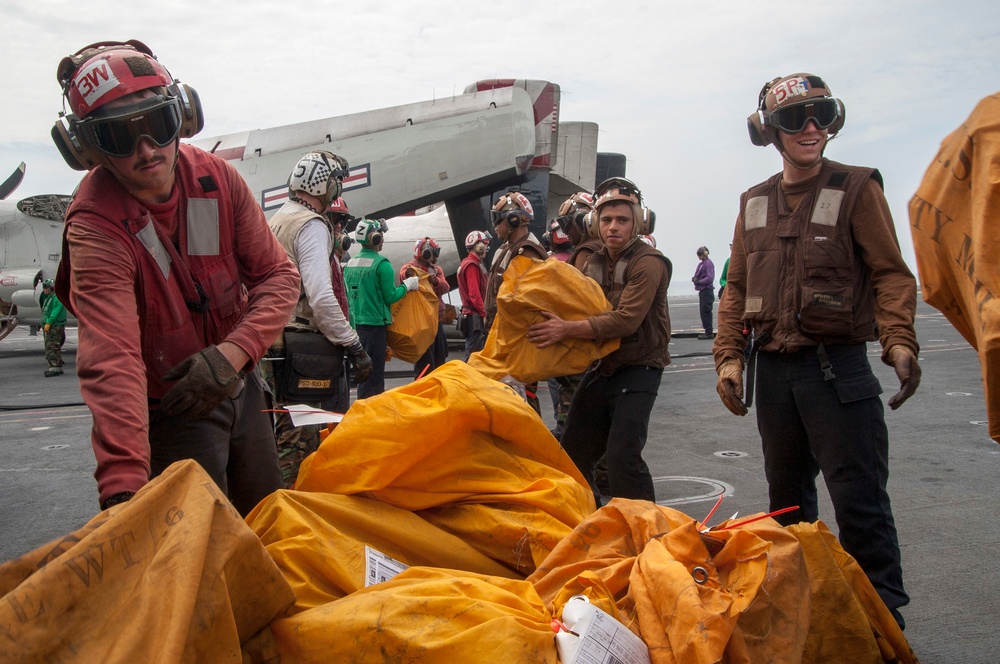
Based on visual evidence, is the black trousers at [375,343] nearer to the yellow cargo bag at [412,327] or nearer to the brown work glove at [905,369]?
the yellow cargo bag at [412,327]

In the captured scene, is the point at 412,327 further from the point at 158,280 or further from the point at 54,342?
the point at 54,342

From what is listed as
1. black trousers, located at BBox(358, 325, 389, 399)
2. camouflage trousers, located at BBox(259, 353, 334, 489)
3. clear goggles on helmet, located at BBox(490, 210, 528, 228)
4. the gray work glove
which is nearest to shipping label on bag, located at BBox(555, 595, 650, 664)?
camouflage trousers, located at BBox(259, 353, 334, 489)

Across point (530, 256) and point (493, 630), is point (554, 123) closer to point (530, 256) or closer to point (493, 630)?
point (530, 256)

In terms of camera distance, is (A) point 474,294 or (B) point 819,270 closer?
(B) point 819,270

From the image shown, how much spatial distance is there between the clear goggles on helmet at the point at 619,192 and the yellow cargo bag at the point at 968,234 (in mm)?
2594

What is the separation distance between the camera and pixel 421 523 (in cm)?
250

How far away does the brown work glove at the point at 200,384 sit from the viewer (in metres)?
2.20

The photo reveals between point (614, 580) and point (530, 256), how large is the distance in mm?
2737

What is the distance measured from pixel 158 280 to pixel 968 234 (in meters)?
2.08

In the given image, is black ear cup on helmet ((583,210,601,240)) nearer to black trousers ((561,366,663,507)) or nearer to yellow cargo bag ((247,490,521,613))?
black trousers ((561,366,663,507))

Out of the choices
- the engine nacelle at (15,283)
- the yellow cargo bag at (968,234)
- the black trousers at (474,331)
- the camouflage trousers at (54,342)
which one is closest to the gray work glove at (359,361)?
the yellow cargo bag at (968,234)

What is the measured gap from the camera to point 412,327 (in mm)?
8922

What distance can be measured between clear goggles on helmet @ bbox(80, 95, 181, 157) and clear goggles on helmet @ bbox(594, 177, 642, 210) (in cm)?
241

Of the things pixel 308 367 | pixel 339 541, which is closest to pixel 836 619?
pixel 339 541
